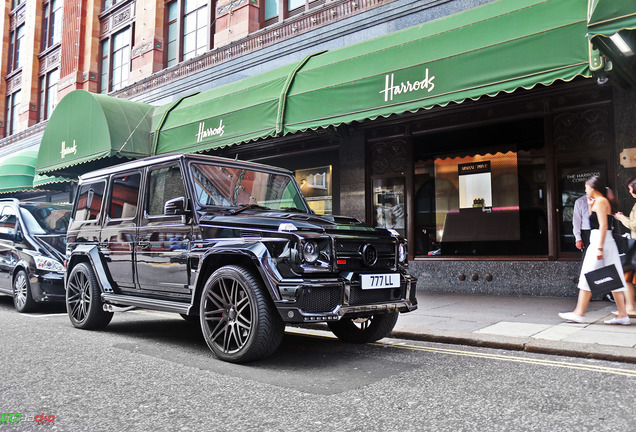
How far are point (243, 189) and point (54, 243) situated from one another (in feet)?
16.2

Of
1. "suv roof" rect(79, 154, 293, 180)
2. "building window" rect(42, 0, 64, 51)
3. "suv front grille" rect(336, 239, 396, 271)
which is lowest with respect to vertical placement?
"suv front grille" rect(336, 239, 396, 271)

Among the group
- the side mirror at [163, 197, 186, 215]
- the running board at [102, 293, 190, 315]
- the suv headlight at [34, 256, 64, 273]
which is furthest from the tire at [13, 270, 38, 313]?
the side mirror at [163, 197, 186, 215]

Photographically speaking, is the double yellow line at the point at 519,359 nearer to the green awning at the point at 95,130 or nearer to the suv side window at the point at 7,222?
the suv side window at the point at 7,222

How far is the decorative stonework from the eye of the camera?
28.3 ft

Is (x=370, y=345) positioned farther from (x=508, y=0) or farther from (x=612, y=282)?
(x=508, y=0)

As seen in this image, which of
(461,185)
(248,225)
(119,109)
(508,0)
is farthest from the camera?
(119,109)

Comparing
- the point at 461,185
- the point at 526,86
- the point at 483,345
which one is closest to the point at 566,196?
the point at 461,185

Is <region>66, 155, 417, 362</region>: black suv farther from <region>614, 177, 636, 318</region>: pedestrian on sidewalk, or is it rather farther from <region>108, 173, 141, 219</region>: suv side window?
<region>614, 177, 636, 318</region>: pedestrian on sidewalk

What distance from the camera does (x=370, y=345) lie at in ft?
18.2

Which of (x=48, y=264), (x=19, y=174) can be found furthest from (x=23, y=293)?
(x=19, y=174)

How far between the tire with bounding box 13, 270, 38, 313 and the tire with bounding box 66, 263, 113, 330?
82.5 inches

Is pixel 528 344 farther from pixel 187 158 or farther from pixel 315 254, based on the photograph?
pixel 187 158

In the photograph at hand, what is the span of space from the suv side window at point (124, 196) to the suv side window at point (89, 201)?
0.98ft

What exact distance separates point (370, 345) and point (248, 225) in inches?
77.6
